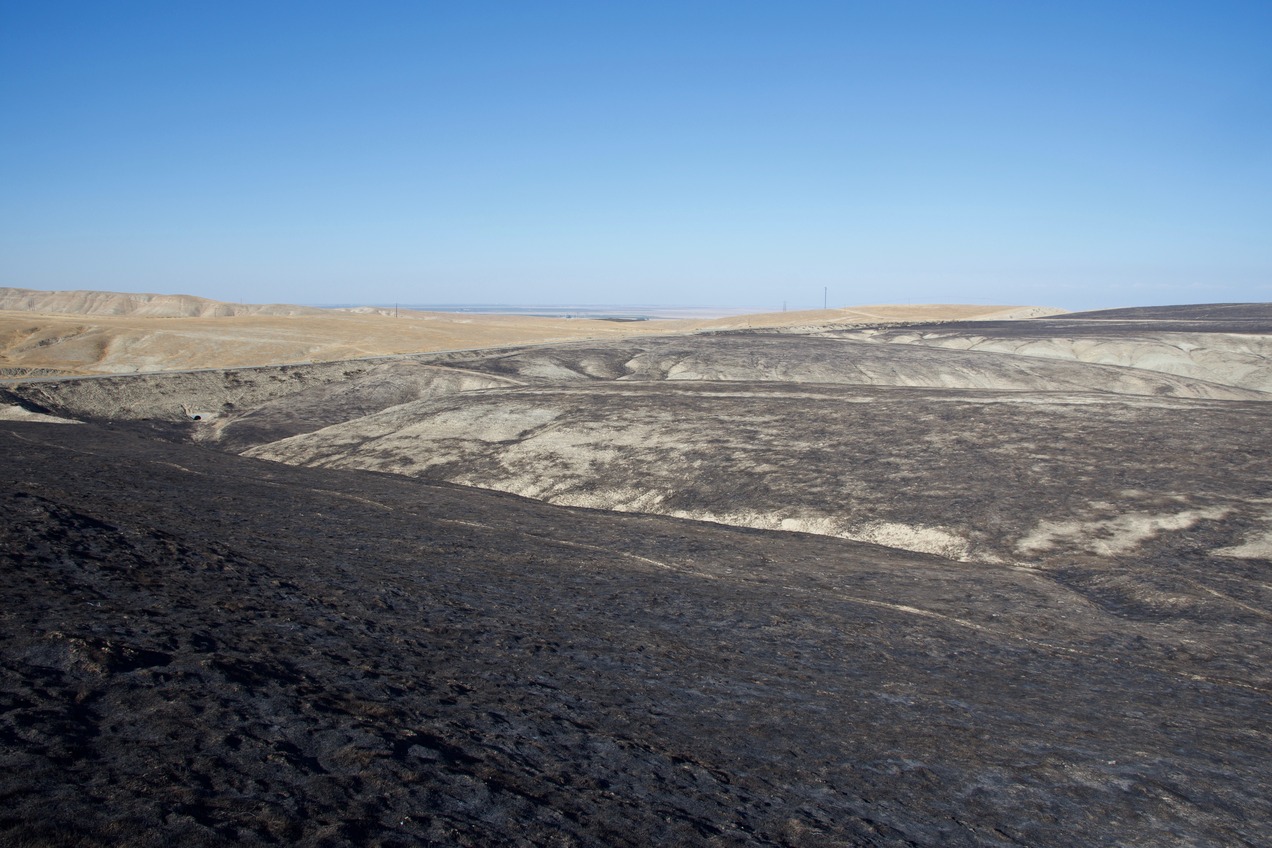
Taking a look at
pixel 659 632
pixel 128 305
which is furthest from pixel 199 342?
pixel 128 305

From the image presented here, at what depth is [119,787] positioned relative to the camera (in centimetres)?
330

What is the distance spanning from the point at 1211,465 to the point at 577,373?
1621 centimetres

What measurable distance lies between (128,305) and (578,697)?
111321 mm

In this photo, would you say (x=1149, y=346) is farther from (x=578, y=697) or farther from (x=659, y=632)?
(x=578, y=697)

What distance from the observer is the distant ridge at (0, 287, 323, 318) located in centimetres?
9431

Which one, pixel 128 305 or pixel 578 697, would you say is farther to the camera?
pixel 128 305

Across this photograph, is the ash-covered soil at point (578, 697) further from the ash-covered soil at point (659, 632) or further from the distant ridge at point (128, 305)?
the distant ridge at point (128, 305)

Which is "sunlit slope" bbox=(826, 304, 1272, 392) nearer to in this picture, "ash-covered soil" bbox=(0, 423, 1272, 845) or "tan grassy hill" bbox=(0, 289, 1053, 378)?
"tan grassy hill" bbox=(0, 289, 1053, 378)

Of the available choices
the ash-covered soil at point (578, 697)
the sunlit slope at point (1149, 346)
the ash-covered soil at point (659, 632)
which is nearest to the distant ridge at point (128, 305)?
the sunlit slope at point (1149, 346)

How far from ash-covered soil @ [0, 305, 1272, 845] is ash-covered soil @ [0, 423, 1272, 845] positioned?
25 mm

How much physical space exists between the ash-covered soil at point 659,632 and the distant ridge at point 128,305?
8445 cm

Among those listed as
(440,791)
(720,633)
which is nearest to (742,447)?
(720,633)

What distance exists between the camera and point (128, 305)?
3949 inches

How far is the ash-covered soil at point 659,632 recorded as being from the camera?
3682 millimetres
